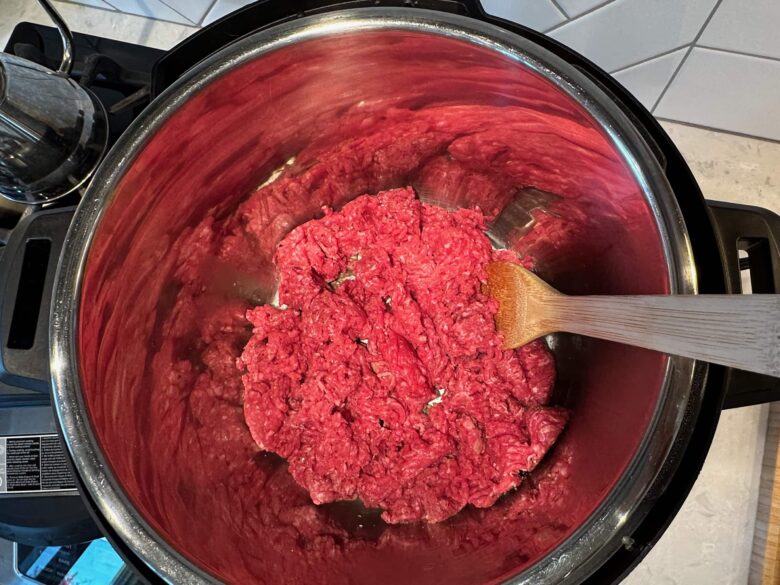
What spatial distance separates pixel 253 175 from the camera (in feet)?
3.66

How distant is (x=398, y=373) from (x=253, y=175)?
500 millimetres

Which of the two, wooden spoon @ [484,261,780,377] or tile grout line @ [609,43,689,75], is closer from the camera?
wooden spoon @ [484,261,780,377]

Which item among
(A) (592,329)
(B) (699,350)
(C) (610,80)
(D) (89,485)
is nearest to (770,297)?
(B) (699,350)

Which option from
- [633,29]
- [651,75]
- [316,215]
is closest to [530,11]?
[633,29]

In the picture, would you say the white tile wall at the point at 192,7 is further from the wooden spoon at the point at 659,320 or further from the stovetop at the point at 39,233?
the wooden spoon at the point at 659,320

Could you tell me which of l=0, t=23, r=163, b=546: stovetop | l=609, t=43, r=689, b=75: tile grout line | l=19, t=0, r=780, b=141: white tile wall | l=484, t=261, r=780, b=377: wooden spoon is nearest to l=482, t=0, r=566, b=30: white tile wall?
l=19, t=0, r=780, b=141: white tile wall

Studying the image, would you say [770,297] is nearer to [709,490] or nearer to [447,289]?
[447,289]

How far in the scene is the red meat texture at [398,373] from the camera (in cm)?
113

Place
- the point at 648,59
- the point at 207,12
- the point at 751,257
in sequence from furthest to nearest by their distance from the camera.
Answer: the point at 207,12, the point at 648,59, the point at 751,257

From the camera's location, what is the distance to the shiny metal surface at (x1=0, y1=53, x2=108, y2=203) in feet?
3.06

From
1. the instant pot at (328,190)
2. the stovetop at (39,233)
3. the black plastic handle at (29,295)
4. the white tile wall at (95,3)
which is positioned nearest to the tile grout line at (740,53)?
the instant pot at (328,190)

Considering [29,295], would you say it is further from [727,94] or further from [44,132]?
[727,94]

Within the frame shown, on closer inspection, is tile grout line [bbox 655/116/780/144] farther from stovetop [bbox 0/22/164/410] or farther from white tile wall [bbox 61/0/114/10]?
white tile wall [bbox 61/0/114/10]

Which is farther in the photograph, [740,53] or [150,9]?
[150,9]
